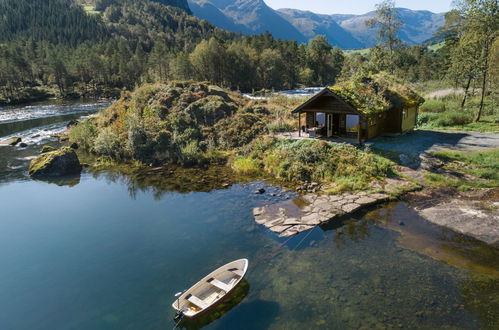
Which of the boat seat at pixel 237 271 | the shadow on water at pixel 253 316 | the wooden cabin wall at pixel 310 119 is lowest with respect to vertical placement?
the shadow on water at pixel 253 316

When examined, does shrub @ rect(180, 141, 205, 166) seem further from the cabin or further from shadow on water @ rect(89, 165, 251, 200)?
the cabin

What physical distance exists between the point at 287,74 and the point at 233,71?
1738cm

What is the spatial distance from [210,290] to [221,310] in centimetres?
100

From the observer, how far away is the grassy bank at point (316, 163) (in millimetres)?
24266

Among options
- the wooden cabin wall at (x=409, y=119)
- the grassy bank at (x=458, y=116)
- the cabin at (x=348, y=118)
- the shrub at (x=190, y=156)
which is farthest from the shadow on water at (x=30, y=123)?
the grassy bank at (x=458, y=116)

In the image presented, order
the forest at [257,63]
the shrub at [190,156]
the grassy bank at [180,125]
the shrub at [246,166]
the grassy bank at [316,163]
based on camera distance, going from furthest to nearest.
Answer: the forest at [257,63], the grassy bank at [180,125], the shrub at [190,156], the shrub at [246,166], the grassy bank at [316,163]

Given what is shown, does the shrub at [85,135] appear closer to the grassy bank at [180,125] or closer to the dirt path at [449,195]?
the grassy bank at [180,125]

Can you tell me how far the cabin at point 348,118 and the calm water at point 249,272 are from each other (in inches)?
400

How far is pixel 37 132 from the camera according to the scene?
49469 millimetres

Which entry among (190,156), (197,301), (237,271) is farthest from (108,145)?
(197,301)

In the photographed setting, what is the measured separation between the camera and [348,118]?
30.4m

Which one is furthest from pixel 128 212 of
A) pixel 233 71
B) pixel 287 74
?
pixel 287 74

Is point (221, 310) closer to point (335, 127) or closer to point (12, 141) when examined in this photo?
point (335, 127)

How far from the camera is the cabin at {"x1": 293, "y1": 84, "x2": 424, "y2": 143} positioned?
2878 centimetres
